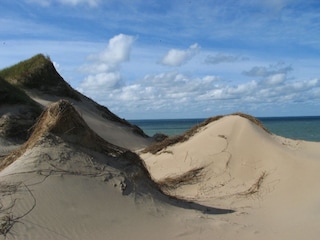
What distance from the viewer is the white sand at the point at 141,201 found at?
6207 millimetres

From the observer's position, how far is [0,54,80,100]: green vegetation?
78.9 feet

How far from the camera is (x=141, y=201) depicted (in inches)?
289

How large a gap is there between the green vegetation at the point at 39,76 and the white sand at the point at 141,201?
1508 cm

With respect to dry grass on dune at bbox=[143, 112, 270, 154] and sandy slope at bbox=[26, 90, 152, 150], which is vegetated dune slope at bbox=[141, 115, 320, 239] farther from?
sandy slope at bbox=[26, 90, 152, 150]

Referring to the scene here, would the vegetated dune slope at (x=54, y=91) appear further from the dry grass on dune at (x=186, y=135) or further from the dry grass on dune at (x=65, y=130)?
the dry grass on dune at (x=65, y=130)

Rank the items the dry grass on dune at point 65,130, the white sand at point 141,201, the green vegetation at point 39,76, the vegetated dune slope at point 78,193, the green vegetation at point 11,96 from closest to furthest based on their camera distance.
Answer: the vegetated dune slope at point 78,193 → the white sand at point 141,201 → the dry grass on dune at point 65,130 → the green vegetation at point 11,96 → the green vegetation at point 39,76

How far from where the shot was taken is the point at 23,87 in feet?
77.5

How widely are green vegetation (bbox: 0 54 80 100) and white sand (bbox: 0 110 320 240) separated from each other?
49.5 ft

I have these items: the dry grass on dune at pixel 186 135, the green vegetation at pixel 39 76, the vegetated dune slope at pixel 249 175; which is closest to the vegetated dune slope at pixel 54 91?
the green vegetation at pixel 39 76

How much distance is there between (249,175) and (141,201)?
14.7 feet

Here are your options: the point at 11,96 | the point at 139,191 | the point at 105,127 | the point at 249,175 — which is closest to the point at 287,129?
the point at 105,127

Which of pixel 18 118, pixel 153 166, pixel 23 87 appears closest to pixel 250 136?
pixel 153 166

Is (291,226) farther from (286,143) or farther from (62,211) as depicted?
(286,143)

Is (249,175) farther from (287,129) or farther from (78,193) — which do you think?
(287,129)
